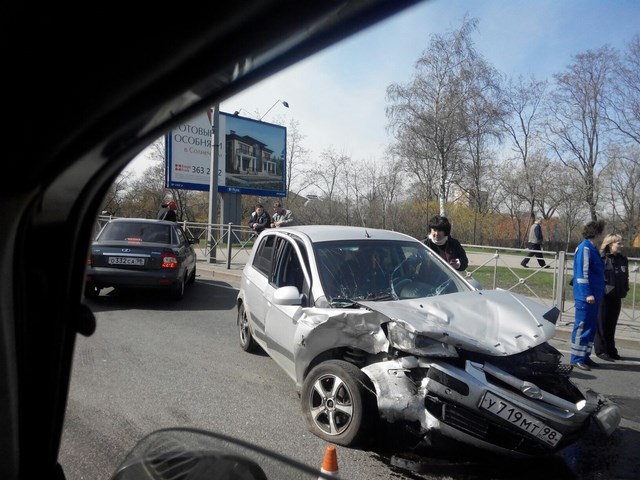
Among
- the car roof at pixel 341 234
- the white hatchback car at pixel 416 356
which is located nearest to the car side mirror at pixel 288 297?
the white hatchback car at pixel 416 356

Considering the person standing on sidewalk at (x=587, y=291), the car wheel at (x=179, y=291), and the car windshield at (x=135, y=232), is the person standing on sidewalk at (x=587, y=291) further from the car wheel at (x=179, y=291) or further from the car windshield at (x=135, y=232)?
the car windshield at (x=135, y=232)

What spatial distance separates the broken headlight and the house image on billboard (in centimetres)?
2008

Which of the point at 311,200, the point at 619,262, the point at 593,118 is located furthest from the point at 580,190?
the point at 619,262

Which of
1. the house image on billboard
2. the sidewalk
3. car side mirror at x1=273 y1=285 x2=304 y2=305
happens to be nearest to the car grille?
car side mirror at x1=273 y1=285 x2=304 y2=305

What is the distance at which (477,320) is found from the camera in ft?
12.0

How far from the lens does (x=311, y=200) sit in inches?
1614

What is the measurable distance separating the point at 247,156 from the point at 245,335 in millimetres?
18185

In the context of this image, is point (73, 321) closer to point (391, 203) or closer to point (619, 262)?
point (619, 262)

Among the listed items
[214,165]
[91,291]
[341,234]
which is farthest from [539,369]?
[214,165]

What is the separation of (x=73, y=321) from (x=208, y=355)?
423 cm

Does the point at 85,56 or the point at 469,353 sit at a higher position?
the point at 85,56

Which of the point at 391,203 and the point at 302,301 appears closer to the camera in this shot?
the point at 302,301

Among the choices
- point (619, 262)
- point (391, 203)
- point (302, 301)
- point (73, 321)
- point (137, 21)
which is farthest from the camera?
point (391, 203)

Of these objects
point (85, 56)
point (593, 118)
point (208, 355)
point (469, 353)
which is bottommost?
point (208, 355)
